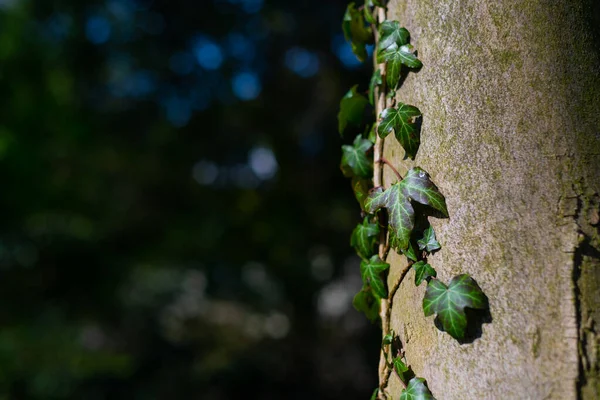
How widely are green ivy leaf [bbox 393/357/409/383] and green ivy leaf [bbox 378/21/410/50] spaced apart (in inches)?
22.9

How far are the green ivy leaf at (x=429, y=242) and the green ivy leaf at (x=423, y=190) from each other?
0.04 meters

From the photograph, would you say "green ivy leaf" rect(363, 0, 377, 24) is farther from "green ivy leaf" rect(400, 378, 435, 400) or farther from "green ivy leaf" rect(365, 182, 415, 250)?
"green ivy leaf" rect(400, 378, 435, 400)

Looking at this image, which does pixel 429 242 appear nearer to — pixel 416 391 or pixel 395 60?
pixel 416 391

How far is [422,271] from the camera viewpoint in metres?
0.89

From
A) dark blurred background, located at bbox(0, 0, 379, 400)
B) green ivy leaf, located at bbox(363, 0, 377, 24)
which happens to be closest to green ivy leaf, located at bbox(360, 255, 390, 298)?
green ivy leaf, located at bbox(363, 0, 377, 24)

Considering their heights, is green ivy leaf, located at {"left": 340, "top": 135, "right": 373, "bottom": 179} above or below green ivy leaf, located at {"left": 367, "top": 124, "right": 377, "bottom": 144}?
below

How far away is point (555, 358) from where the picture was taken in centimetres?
74

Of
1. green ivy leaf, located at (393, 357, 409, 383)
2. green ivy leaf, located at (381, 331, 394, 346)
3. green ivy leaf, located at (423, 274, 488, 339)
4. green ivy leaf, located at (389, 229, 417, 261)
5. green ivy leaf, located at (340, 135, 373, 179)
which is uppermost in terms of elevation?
green ivy leaf, located at (340, 135, 373, 179)

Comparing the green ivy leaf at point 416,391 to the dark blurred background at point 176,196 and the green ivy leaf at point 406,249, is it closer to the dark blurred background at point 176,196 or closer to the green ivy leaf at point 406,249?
the green ivy leaf at point 406,249

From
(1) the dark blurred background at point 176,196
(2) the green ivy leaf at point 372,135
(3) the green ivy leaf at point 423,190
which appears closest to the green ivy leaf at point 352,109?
(2) the green ivy leaf at point 372,135

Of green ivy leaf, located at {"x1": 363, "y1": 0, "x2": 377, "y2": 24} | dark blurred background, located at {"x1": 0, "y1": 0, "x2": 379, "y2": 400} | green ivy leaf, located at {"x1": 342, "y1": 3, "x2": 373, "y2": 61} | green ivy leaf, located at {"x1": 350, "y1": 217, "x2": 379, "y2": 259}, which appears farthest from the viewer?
dark blurred background, located at {"x1": 0, "y1": 0, "x2": 379, "y2": 400}

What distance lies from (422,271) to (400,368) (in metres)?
0.19

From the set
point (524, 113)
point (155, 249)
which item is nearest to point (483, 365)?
point (524, 113)

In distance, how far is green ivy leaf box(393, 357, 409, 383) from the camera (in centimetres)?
93
